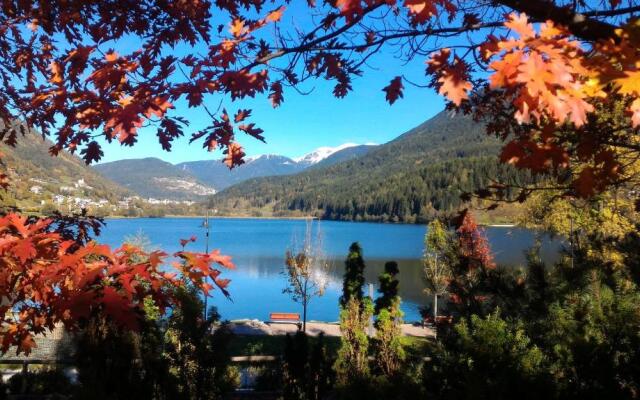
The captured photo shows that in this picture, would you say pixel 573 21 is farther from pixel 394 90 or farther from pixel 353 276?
pixel 353 276

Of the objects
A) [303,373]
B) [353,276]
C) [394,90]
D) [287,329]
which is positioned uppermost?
[394,90]

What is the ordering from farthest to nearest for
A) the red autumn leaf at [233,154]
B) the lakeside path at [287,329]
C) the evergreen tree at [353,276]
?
the lakeside path at [287,329] → the evergreen tree at [353,276] → the red autumn leaf at [233,154]

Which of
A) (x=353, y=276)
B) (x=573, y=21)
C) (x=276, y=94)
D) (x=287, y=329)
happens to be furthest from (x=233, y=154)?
(x=287, y=329)

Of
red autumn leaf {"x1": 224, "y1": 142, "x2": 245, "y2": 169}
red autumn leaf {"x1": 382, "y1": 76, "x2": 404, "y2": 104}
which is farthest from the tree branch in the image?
red autumn leaf {"x1": 224, "y1": 142, "x2": 245, "y2": 169}

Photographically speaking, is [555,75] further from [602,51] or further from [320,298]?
[320,298]

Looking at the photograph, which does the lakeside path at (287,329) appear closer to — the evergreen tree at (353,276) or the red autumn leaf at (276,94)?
the evergreen tree at (353,276)

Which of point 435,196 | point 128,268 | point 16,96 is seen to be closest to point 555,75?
point 128,268

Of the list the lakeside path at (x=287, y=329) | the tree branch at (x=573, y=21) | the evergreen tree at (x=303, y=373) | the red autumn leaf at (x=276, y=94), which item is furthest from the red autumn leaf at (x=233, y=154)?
the lakeside path at (x=287, y=329)

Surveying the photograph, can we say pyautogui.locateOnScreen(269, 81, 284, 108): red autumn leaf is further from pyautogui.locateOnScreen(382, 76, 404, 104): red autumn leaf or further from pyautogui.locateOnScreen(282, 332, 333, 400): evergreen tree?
pyautogui.locateOnScreen(282, 332, 333, 400): evergreen tree

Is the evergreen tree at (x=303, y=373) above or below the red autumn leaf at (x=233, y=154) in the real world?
below

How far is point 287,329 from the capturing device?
2023 cm

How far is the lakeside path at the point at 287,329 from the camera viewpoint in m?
18.6

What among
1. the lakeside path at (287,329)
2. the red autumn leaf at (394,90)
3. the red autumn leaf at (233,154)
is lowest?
the lakeside path at (287,329)

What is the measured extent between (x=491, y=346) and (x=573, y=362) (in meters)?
0.60
